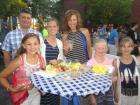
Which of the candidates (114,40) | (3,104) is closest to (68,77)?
(3,104)

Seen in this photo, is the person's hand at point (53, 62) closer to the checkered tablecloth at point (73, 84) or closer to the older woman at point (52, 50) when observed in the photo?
the older woman at point (52, 50)

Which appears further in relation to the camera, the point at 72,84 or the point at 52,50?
the point at 52,50

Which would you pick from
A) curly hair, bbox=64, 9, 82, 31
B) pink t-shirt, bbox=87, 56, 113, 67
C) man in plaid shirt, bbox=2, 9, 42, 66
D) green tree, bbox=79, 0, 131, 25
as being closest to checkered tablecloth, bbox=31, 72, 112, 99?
pink t-shirt, bbox=87, 56, 113, 67

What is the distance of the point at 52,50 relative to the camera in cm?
564

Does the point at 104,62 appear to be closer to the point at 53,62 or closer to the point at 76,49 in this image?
the point at 76,49

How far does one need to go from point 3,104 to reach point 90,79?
385cm

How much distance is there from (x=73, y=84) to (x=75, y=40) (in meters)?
1.72

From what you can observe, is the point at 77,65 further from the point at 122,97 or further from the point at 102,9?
the point at 102,9

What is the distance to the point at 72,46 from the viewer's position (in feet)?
19.4

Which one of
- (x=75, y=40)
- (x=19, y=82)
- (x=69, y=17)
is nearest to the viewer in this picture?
(x=19, y=82)

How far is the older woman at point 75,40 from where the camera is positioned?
5.87m

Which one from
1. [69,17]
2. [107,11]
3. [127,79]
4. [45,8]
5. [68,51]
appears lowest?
[127,79]

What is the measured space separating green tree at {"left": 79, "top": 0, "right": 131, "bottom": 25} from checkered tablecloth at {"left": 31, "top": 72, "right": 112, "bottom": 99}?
43.9 metres

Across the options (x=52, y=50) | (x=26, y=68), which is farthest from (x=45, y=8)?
(x=26, y=68)
